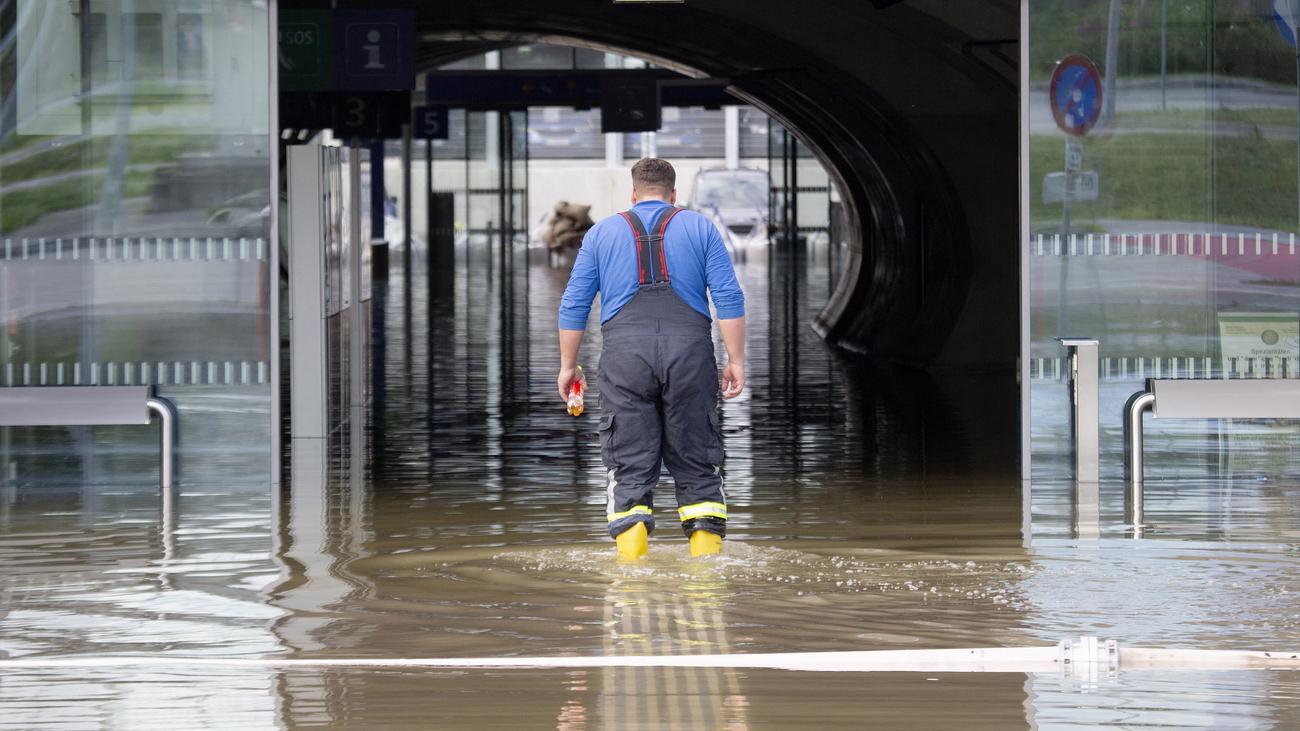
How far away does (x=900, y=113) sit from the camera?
18.5 meters

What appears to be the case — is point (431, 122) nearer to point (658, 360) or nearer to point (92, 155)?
point (92, 155)

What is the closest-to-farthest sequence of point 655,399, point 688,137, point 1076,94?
point 655,399, point 1076,94, point 688,137

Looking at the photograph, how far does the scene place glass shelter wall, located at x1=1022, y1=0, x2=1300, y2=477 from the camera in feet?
34.2

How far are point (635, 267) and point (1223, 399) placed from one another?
3.95 m

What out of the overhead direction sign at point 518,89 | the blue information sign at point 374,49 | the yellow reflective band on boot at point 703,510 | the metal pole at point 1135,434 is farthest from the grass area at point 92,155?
the overhead direction sign at point 518,89

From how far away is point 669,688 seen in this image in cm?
556

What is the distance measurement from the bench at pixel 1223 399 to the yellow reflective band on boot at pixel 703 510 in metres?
3.34

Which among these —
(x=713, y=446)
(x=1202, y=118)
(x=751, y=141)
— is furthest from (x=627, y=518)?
(x=751, y=141)

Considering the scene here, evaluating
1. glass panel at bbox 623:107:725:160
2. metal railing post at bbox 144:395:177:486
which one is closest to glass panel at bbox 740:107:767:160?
glass panel at bbox 623:107:725:160

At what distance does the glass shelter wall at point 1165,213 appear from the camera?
10.4 metres

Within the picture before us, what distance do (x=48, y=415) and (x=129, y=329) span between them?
0.62 m

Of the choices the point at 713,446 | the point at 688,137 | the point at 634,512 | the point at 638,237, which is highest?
the point at 688,137

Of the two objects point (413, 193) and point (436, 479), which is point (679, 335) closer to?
point (436, 479)

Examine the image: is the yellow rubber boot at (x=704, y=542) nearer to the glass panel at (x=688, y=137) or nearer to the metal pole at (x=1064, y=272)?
the metal pole at (x=1064, y=272)
